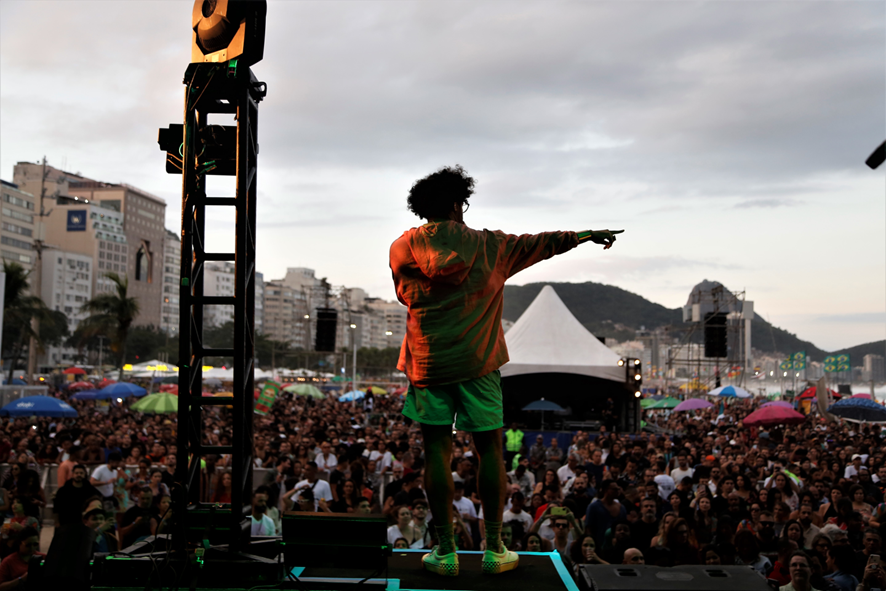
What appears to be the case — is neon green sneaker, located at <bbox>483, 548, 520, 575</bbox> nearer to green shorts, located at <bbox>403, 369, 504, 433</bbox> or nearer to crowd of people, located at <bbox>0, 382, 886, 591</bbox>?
green shorts, located at <bbox>403, 369, 504, 433</bbox>

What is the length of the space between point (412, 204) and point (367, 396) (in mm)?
26016

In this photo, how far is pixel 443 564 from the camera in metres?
3.27

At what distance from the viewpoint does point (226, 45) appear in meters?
3.93

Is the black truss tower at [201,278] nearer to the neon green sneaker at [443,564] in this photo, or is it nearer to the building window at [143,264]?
the neon green sneaker at [443,564]

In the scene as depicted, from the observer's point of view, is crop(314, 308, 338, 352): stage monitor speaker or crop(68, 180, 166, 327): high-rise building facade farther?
crop(68, 180, 166, 327): high-rise building facade

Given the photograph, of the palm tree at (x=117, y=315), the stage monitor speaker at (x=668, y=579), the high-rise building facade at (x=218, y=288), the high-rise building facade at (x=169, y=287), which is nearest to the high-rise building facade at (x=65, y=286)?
the high-rise building facade at (x=169, y=287)

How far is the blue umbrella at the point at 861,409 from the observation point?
1448 cm

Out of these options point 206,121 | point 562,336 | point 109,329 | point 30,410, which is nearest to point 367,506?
point 206,121

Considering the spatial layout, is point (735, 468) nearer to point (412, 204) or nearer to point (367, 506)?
point (367, 506)

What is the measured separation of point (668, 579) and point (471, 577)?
0.80 meters

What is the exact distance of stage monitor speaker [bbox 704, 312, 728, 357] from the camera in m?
29.6

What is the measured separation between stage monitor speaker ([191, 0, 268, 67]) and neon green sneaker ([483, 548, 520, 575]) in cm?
262

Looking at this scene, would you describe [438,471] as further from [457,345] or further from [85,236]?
[85,236]

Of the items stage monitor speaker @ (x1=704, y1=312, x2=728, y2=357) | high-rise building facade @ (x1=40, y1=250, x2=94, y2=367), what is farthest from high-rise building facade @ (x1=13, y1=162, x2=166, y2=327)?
stage monitor speaker @ (x1=704, y1=312, x2=728, y2=357)
